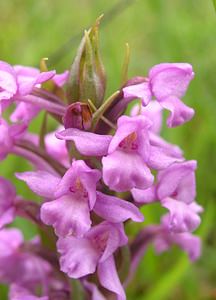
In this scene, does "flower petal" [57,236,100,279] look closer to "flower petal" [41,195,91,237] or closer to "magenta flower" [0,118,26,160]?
"flower petal" [41,195,91,237]

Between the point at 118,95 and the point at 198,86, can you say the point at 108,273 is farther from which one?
the point at 198,86

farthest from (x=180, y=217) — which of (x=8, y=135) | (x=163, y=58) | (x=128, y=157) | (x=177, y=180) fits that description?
(x=163, y=58)

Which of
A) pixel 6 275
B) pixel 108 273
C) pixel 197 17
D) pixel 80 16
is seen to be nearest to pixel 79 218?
pixel 108 273

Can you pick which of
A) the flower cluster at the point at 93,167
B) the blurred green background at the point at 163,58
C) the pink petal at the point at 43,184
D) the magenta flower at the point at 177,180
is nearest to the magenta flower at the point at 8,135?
the flower cluster at the point at 93,167

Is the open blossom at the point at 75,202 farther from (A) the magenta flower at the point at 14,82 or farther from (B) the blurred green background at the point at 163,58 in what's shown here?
(B) the blurred green background at the point at 163,58

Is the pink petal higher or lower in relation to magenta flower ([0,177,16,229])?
higher

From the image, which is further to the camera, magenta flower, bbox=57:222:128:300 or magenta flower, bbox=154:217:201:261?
magenta flower, bbox=154:217:201:261

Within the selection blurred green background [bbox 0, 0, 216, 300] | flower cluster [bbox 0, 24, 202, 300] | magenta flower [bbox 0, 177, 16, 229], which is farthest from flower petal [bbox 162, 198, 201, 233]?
blurred green background [bbox 0, 0, 216, 300]
